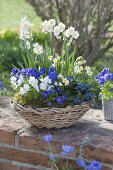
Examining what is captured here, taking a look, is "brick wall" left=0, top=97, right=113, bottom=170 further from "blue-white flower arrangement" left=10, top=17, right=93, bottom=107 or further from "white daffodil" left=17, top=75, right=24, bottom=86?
"white daffodil" left=17, top=75, right=24, bottom=86

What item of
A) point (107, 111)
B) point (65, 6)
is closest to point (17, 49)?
point (65, 6)

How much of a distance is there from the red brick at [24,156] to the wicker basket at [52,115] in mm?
170

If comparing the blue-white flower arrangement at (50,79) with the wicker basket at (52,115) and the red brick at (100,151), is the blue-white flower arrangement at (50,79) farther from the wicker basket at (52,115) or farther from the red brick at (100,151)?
the red brick at (100,151)

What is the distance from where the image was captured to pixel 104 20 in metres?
6.76

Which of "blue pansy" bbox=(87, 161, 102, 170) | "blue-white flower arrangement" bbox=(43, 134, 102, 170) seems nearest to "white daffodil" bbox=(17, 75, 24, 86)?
"blue-white flower arrangement" bbox=(43, 134, 102, 170)

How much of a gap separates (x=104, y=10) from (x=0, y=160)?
13.7 ft

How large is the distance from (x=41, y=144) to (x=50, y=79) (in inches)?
13.9

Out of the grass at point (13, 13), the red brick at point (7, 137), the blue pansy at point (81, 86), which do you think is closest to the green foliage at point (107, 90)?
the blue pansy at point (81, 86)

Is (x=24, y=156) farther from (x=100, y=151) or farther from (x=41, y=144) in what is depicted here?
(x=100, y=151)

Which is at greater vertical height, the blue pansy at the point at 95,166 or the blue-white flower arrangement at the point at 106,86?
the blue-white flower arrangement at the point at 106,86

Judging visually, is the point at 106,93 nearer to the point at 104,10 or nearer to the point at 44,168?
the point at 44,168

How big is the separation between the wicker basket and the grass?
939 cm

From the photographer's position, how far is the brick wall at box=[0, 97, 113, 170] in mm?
2604

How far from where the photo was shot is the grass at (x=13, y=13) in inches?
491
